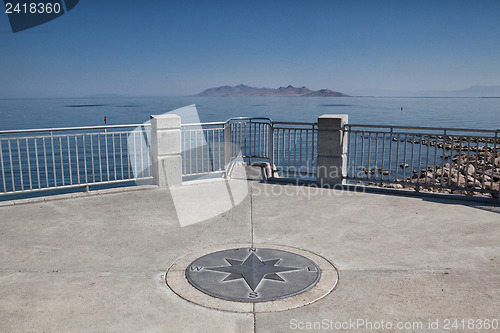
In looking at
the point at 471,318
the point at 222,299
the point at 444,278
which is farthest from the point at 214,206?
the point at 471,318

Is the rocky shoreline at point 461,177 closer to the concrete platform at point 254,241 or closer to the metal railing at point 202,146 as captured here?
the concrete platform at point 254,241

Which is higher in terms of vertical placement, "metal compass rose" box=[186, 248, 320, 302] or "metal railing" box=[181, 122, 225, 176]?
"metal railing" box=[181, 122, 225, 176]

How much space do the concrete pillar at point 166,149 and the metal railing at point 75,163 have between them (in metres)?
0.30

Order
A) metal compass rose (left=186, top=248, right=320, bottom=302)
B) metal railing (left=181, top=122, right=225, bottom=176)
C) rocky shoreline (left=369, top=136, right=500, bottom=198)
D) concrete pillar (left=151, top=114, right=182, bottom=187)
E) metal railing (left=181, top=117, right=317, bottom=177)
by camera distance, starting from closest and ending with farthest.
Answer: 1. metal compass rose (left=186, top=248, right=320, bottom=302)
2. rocky shoreline (left=369, top=136, right=500, bottom=198)
3. concrete pillar (left=151, top=114, right=182, bottom=187)
4. metal railing (left=181, top=117, right=317, bottom=177)
5. metal railing (left=181, top=122, right=225, bottom=176)

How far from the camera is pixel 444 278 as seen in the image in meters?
4.50

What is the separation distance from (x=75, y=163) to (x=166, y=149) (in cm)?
2446

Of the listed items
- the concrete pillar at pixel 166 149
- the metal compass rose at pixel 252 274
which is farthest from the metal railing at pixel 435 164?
the concrete pillar at pixel 166 149

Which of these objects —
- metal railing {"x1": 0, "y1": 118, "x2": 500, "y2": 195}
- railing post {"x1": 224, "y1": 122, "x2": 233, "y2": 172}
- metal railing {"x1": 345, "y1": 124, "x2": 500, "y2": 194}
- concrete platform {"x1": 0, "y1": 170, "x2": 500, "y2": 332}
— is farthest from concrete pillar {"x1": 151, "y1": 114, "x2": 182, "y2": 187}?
metal railing {"x1": 345, "y1": 124, "x2": 500, "y2": 194}

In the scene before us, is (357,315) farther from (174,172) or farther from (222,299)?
(174,172)

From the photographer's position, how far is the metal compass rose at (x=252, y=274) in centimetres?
412

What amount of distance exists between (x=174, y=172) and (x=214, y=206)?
1.98 meters

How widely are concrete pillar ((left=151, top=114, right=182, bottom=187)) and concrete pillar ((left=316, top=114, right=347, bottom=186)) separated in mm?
3248

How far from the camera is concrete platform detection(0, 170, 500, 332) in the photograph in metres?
3.69

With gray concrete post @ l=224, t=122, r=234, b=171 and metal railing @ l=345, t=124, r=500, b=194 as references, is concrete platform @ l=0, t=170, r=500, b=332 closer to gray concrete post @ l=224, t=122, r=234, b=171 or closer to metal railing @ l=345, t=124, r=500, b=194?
metal railing @ l=345, t=124, r=500, b=194
